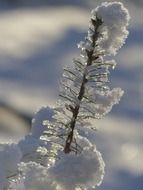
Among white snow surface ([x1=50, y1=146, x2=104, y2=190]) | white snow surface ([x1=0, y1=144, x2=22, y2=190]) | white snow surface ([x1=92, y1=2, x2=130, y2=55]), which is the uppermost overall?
white snow surface ([x1=92, y1=2, x2=130, y2=55])

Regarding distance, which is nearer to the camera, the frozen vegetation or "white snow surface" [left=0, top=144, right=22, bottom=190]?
the frozen vegetation

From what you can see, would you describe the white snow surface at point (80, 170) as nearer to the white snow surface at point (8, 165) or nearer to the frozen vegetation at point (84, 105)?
the frozen vegetation at point (84, 105)

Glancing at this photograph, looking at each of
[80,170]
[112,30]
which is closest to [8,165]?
[80,170]

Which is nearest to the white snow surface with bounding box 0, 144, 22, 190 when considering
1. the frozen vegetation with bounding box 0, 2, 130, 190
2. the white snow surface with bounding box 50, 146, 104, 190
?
the frozen vegetation with bounding box 0, 2, 130, 190

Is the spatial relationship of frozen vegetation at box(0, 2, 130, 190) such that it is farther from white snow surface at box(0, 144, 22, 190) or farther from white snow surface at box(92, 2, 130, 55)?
white snow surface at box(0, 144, 22, 190)

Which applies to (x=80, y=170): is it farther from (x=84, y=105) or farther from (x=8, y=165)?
(x=8, y=165)

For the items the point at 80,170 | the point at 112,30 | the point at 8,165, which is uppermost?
the point at 112,30

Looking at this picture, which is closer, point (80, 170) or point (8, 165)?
point (80, 170)

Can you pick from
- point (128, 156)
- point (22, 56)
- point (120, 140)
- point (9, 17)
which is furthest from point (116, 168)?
point (9, 17)
